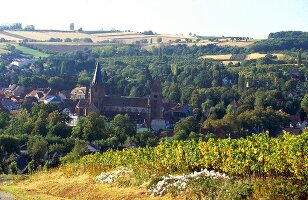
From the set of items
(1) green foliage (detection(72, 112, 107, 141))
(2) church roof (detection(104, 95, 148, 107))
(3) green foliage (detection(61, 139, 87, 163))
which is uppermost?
(3) green foliage (detection(61, 139, 87, 163))

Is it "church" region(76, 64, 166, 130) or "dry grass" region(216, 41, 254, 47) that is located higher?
"dry grass" region(216, 41, 254, 47)

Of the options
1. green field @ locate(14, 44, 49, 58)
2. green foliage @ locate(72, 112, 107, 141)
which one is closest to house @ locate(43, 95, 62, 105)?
green foliage @ locate(72, 112, 107, 141)

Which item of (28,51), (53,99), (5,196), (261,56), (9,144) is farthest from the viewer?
(28,51)

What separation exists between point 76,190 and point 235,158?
493 cm

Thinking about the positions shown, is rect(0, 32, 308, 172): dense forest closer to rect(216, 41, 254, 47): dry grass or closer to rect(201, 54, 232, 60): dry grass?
rect(201, 54, 232, 60): dry grass

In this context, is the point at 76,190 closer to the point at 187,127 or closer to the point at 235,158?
the point at 235,158

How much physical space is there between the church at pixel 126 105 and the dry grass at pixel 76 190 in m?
57.1

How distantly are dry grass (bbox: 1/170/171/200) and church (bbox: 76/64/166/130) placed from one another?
57124 mm

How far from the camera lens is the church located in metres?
81.9

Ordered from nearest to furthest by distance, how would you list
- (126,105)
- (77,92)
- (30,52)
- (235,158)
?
(235,158) < (126,105) < (77,92) < (30,52)

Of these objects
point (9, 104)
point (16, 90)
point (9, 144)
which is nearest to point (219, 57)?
point (16, 90)

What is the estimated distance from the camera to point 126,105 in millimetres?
87062

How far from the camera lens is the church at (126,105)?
81.9m

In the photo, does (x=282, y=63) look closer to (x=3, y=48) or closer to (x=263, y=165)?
(x=3, y=48)
